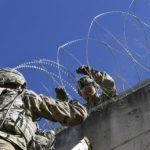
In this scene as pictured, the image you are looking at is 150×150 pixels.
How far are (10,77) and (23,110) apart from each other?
488mm

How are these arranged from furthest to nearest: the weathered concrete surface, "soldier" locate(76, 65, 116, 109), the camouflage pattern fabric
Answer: "soldier" locate(76, 65, 116, 109) < the weathered concrete surface < the camouflage pattern fabric

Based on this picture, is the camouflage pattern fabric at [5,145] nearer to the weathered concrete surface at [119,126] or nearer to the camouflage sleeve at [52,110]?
the camouflage sleeve at [52,110]

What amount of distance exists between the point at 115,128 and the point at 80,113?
3.83 ft

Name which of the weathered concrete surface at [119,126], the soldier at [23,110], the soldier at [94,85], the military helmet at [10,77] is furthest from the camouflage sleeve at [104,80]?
the military helmet at [10,77]

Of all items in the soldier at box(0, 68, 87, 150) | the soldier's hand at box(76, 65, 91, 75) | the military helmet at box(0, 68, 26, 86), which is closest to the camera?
the soldier at box(0, 68, 87, 150)

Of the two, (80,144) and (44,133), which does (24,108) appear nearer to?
(44,133)

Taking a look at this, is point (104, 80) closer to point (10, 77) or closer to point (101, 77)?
point (101, 77)

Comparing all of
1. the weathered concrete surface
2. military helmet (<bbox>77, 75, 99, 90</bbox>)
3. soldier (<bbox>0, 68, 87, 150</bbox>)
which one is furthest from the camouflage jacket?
military helmet (<bbox>77, 75, 99, 90</bbox>)

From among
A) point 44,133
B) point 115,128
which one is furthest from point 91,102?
point 44,133

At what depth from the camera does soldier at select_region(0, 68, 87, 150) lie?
7250 mm

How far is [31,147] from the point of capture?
7375 mm

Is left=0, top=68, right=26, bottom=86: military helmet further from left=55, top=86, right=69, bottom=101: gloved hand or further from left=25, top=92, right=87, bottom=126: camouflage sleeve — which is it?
left=55, top=86, right=69, bottom=101: gloved hand

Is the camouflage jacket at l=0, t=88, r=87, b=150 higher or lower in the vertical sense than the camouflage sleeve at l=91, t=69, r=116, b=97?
lower

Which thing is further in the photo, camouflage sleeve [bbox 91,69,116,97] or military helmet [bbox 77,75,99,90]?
camouflage sleeve [bbox 91,69,116,97]
